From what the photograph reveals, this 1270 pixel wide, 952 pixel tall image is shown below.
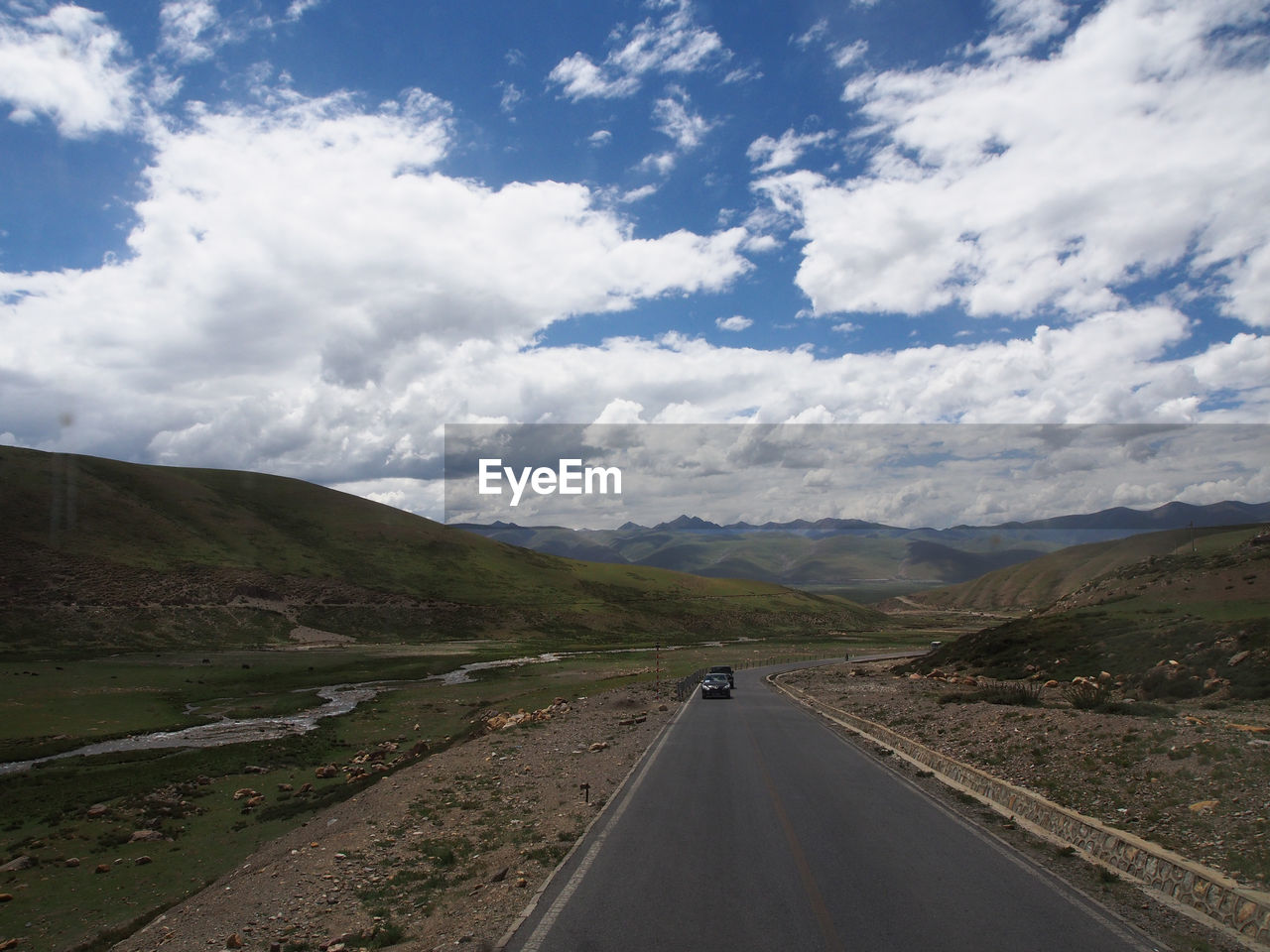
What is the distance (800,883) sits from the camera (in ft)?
32.4

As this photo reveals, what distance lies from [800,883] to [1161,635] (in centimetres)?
3631

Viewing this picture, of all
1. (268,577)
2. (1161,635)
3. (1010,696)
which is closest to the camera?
(1010,696)

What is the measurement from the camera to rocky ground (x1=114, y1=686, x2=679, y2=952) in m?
9.95

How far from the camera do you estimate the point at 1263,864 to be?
9867 millimetres

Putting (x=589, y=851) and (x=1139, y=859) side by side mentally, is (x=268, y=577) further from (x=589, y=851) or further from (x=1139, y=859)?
(x=1139, y=859)

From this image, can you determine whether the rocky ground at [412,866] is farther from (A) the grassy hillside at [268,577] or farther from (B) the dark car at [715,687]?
(A) the grassy hillside at [268,577]

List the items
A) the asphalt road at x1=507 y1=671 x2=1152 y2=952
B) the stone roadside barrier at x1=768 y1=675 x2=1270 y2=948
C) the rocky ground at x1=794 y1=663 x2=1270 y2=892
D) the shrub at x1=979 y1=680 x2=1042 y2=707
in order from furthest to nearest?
the shrub at x1=979 y1=680 x2=1042 y2=707, the rocky ground at x1=794 y1=663 x2=1270 y2=892, the stone roadside barrier at x1=768 y1=675 x2=1270 y2=948, the asphalt road at x1=507 y1=671 x2=1152 y2=952

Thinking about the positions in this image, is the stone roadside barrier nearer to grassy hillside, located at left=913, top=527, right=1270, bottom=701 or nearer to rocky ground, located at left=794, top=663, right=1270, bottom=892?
rocky ground, located at left=794, top=663, right=1270, bottom=892

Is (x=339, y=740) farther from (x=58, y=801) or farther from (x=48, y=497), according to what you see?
(x=48, y=497)

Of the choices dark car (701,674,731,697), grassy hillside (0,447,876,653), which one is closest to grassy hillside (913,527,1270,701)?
dark car (701,674,731,697)

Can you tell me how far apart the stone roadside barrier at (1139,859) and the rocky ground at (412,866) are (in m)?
7.83

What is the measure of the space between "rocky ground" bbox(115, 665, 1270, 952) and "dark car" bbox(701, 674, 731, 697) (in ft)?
67.3

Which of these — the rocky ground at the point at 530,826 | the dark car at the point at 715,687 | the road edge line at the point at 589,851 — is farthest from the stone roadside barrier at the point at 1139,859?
the dark car at the point at 715,687

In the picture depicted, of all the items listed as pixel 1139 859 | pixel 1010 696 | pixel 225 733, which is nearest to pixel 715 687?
pixel 1010 696
